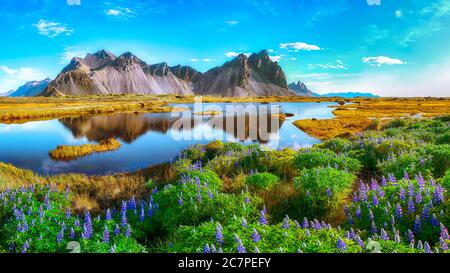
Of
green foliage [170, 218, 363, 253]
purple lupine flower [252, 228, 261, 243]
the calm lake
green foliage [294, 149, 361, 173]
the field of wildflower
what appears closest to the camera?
green foliage [170, 218, 363, 253]

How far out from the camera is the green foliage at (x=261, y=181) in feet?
34.3

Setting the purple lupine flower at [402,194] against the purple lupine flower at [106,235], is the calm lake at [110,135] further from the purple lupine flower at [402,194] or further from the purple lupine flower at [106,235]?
the purple lupine flower at [402,194]

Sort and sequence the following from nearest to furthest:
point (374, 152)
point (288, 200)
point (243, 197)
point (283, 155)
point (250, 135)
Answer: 1. point (243, 197)
2. point (288, 200)
3. point (374, 152)
4. point (283, 155)
5. point (250, 135)

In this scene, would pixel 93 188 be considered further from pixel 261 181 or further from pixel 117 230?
pixel 117 230

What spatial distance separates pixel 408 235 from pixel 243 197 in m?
3.48

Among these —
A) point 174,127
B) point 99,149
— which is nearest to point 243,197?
point 99,149

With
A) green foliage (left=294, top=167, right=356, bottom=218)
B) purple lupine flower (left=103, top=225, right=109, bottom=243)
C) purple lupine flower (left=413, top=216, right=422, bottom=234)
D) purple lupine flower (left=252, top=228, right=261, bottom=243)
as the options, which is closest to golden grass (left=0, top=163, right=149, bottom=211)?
purple lupine flower (left=103, top=225, right=109, bottom=243)

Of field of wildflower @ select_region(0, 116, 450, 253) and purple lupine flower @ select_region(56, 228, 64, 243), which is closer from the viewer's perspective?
field of wildflower @ select_region(0, 116, 450, 253)

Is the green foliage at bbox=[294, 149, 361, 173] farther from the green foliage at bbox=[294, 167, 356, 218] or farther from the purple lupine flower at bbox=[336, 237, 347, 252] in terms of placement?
the purple lupine flower at bbox=[336, 237, 347, 252]

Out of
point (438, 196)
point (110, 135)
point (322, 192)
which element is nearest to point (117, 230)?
point (322, 192)

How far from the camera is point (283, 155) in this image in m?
15.4

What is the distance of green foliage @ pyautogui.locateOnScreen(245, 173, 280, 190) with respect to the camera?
10.4 m

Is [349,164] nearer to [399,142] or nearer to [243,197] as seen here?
[399,142]
